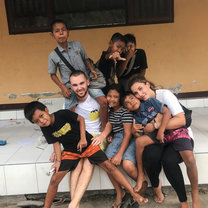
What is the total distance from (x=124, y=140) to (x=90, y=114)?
1.62 feet

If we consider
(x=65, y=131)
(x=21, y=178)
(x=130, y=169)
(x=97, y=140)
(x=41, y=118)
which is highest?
(x=41, y=118)

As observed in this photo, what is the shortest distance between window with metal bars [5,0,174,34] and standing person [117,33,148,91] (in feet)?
4.92

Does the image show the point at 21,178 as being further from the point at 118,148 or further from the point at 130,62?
the point at 130,62

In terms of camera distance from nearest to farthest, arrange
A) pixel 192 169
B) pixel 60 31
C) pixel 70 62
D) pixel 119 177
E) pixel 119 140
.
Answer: pixel 192 169 → pixel 119 177 → pixel 119 140 → pixel 60 31 → pixel 70 62

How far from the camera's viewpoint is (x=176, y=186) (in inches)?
78.9

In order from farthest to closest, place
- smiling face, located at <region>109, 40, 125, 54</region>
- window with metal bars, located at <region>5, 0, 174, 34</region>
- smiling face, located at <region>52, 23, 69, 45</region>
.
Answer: window with metal bars, located at <region>5, 0, 174, 34</region>, smiling face, located at <region>109, 40, 125, 54</region>, smiling face, located at <region>52, 23, 69, 45</region>

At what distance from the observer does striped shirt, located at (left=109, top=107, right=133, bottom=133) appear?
2.22m

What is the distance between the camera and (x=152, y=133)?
210 cm

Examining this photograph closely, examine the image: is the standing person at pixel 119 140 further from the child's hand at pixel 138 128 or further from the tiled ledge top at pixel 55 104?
the tiled ledge top at pixel 55 104

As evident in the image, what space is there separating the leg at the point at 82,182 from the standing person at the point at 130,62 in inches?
36.7

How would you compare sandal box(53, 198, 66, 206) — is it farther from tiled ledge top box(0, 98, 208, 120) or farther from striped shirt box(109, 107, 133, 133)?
tiled ledge top box(0, 98, 208, 120)

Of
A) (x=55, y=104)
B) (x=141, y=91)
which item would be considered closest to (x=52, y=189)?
(x=141, y=91)

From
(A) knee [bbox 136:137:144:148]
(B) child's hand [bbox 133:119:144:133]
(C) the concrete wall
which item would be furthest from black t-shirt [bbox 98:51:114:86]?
(C) the concrete wall

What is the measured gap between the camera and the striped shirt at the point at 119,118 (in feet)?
7.29
